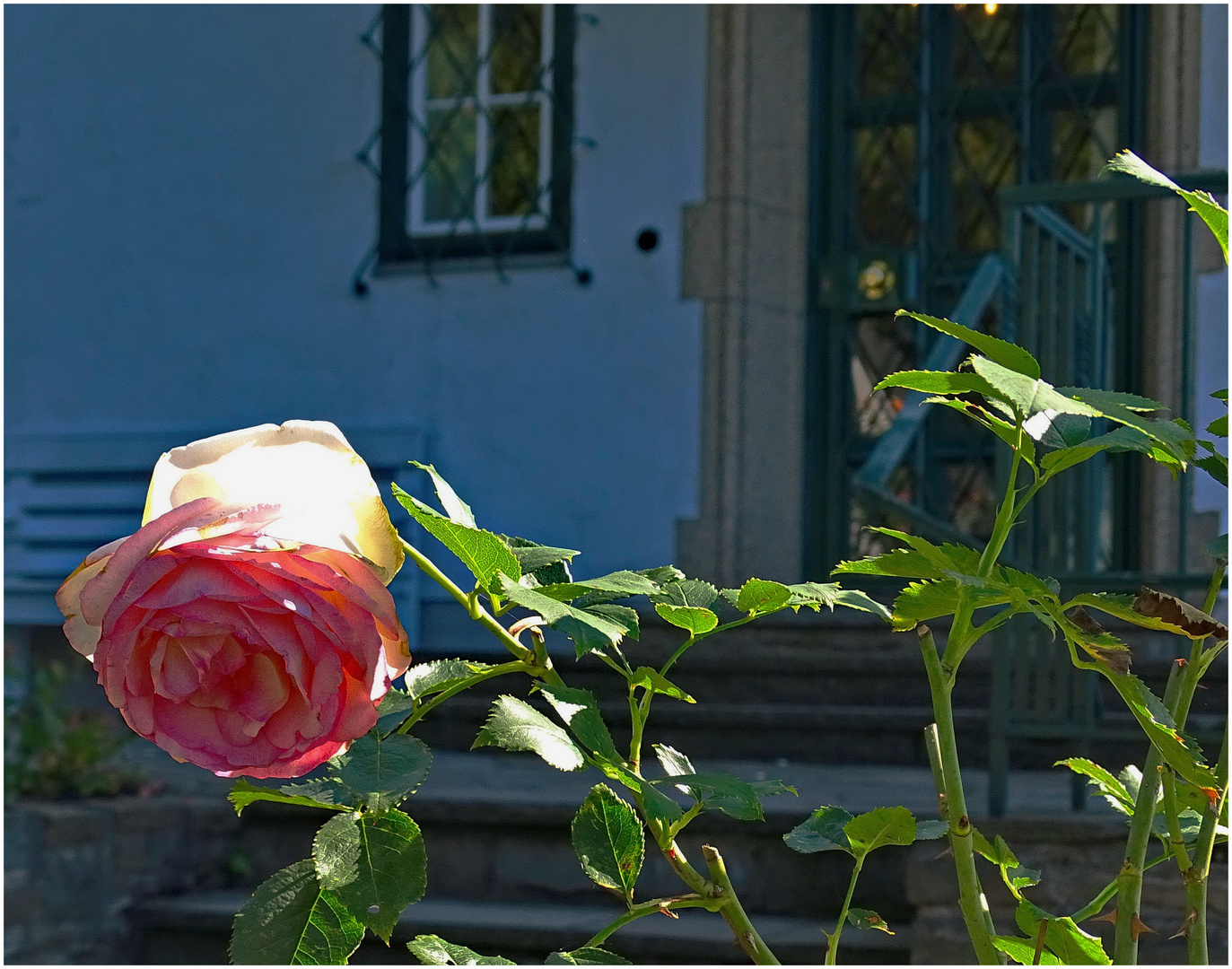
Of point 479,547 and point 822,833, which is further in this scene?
point 822,833

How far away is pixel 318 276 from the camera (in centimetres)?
566

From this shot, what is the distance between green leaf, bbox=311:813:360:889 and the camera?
20.3 inches

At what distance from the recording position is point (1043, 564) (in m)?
3.01

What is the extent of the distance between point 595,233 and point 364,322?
0.98 metres

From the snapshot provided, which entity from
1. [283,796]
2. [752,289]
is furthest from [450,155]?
[283,796]

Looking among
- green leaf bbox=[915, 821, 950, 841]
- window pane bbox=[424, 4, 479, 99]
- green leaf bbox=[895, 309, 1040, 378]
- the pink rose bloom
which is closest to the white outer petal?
the pink rose bloom

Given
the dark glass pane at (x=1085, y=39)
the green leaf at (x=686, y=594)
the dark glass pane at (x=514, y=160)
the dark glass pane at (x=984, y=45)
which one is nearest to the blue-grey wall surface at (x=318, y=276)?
the dark glass pane at (x=514, y=160)

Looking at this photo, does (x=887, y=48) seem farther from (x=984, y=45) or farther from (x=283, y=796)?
(x=283, y=796)

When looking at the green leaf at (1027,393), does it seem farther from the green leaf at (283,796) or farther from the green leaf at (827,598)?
the green leaf at (283,796)

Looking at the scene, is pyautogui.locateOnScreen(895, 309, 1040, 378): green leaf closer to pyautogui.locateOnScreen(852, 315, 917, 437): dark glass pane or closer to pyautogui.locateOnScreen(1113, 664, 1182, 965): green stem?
pyautogui.locateOnScreen(1113, 664, 1182, 965): green stem

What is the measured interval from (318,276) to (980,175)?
8.27 feet

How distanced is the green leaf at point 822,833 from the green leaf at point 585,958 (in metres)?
0.15

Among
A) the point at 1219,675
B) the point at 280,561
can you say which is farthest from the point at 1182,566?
the point at 280,561

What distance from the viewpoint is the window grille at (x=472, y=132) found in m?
5.44
